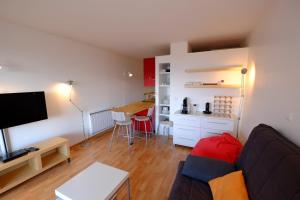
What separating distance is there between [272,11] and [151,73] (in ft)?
10.3

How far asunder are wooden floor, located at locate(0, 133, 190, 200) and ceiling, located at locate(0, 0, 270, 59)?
2.44 metres

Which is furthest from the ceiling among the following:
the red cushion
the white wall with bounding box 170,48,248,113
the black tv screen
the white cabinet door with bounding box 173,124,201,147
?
the white cabinet door with bounding box 173,124,201,147

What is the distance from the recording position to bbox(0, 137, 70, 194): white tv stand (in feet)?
6.35

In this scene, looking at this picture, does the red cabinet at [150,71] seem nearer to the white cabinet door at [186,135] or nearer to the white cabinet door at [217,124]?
the white cabinet door at [186,135]

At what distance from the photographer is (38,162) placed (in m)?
2.18

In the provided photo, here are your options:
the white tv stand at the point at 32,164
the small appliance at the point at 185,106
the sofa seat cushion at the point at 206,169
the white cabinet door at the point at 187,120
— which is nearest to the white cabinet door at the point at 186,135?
the white cabinet door at the point at 187,120

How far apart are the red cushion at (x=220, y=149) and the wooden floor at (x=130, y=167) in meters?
0.69

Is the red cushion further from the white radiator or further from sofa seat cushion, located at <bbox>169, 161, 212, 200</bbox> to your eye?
the white radiator

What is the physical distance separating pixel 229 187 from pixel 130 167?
1717 millimetres

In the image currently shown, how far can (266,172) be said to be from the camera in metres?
1.01

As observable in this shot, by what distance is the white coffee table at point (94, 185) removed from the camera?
1.33m

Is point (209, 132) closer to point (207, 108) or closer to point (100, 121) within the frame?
point (207, 108)

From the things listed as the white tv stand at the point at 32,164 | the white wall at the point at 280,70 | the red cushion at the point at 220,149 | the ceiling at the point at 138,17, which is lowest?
the white tv stand at the point at 32,164

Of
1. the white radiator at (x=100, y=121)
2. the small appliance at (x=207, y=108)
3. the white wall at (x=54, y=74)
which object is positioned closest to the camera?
the white wall at (x=54, y=74)
